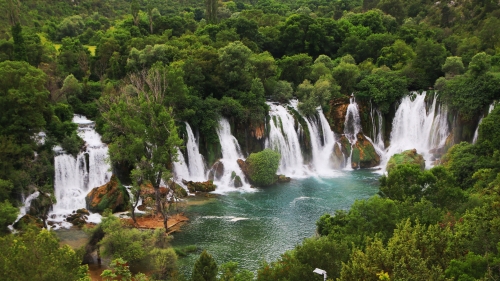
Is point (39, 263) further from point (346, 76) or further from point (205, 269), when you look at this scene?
point (346, 76)

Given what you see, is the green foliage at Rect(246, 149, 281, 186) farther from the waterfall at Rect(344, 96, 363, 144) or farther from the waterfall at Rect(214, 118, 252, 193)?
the waterfall at Rect(344, 96, 363, 144)

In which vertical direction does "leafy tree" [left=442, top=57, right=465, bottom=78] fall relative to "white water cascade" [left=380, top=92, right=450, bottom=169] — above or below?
above

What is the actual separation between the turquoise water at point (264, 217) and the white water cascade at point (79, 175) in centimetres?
754

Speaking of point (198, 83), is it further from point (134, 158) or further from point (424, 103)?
point (424, 103)

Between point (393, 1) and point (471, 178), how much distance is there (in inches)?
2087

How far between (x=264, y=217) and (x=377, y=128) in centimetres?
2072

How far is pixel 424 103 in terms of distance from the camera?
162 ft

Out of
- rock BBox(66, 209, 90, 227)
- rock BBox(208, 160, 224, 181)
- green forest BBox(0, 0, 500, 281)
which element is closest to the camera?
green forest BBox(0, 0, 500, 281)

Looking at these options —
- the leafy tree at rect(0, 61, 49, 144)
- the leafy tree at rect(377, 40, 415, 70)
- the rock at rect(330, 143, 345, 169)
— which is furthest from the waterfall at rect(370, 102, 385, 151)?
the leafy tree at rect(0, 61, 49, 144)

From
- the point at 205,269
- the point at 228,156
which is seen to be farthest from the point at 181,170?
the point at 205,269

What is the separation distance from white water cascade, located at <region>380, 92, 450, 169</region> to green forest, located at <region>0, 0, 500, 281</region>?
1.41 m

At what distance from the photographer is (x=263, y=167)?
42.0 m

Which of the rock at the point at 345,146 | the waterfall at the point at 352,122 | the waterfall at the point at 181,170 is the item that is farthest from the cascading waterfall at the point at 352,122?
the waterfall at the point at 181,170

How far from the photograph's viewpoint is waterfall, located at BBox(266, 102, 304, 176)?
152 feet
